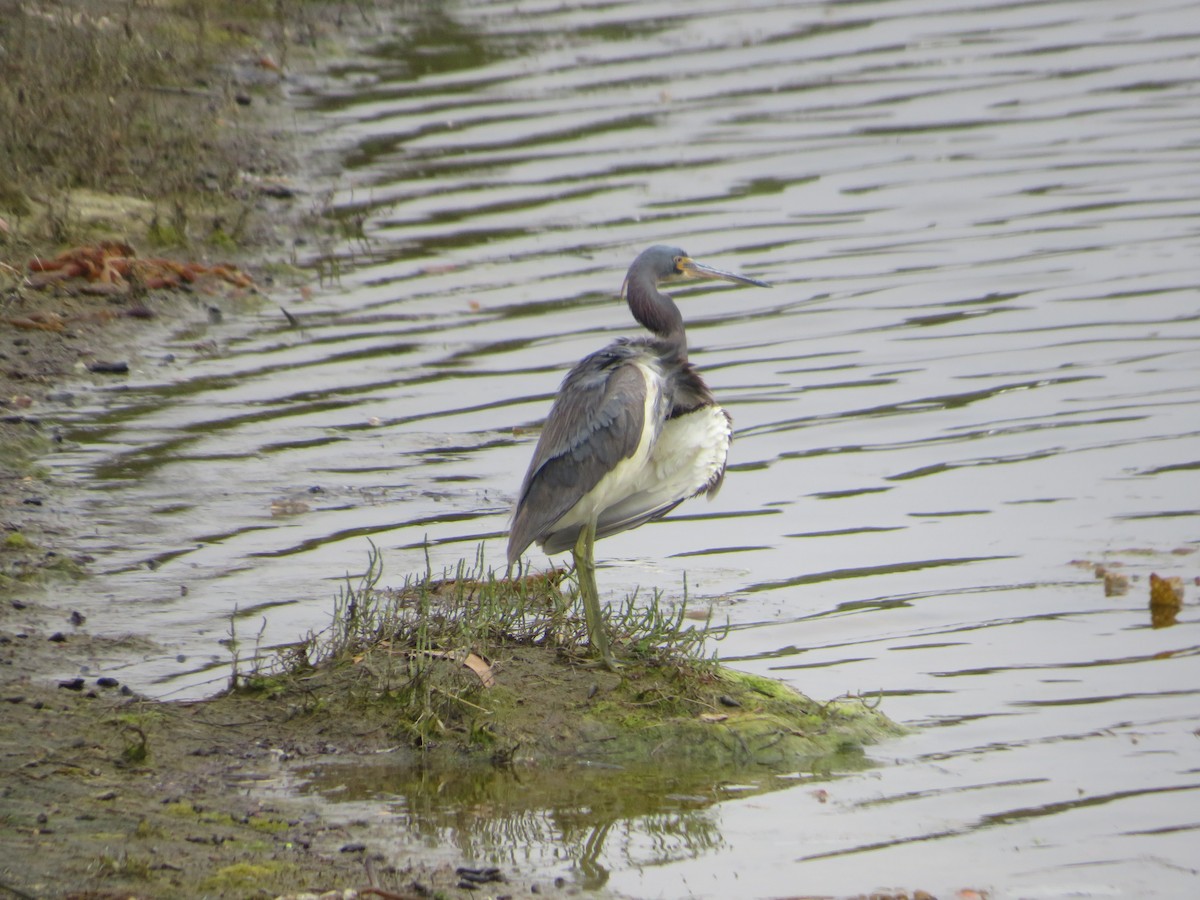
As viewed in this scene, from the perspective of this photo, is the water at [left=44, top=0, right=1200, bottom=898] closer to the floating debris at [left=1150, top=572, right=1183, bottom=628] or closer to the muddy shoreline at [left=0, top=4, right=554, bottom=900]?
the floating debris at [left=1150, top=572, right=1183, bottom=628]

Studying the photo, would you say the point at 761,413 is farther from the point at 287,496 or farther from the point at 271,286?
the point at 271,286

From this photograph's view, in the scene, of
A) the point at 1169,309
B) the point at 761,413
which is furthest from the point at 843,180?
the point at 761,413

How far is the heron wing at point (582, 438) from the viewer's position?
24.4 feet

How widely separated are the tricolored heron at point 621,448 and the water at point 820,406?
0.94 m

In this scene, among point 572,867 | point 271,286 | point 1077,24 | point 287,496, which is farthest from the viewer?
→ point 1077,24

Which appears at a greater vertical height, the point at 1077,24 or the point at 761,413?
the point at 1077,24

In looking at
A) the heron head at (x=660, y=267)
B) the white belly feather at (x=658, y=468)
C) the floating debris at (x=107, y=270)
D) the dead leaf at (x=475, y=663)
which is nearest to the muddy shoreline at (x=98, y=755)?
the floating debris at (x=107, y=270)

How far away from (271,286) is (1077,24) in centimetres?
1090

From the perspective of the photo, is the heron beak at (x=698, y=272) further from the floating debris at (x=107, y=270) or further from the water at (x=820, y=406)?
the floating debris at (x=107, y=270)

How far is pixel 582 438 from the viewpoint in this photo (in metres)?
7.45

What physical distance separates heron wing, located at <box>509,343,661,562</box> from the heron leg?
17cm

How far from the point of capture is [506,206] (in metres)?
15.3

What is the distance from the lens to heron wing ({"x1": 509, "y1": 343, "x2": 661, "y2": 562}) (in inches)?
293

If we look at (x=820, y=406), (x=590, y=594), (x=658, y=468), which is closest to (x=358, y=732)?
(x=590, y=594)
